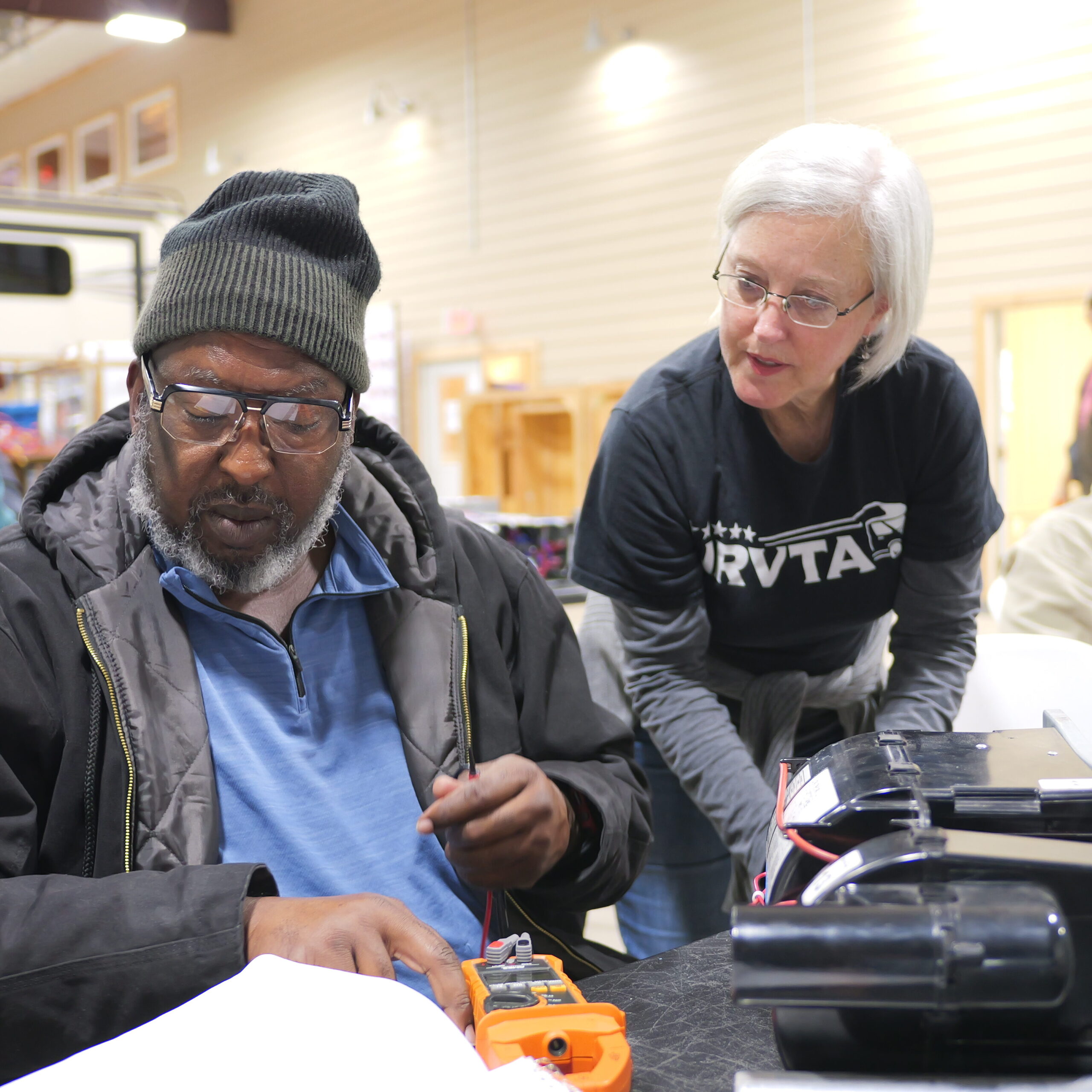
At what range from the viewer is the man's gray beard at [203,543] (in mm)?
1318

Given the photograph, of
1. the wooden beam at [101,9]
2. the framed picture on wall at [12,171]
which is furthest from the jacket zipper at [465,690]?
the framed picture on wall at [12,171]

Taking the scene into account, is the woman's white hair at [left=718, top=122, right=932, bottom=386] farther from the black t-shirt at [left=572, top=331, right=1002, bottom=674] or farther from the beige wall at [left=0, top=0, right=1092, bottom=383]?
the beige wall at [left=0, top=0, right=1092, bottom=383]

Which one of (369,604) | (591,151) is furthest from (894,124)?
(369,604)

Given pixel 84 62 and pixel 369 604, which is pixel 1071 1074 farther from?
pixel 84 62

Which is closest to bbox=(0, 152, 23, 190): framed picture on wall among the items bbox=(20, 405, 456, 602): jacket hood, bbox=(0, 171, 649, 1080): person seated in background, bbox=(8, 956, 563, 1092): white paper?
bbox=(20, 405, 456, 602): jacket hood

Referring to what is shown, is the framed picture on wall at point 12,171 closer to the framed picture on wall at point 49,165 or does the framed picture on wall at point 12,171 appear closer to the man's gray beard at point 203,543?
the framed picture on wall at point 49,165

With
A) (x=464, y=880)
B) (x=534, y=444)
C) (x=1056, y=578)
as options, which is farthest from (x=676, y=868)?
(x=534, y=444)

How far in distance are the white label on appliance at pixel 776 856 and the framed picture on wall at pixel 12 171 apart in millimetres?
17700

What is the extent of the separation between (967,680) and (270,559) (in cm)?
122

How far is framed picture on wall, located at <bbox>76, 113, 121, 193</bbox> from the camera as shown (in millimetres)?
14273

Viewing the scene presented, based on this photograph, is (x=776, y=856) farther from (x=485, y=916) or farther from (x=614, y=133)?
(x=614, y=133)

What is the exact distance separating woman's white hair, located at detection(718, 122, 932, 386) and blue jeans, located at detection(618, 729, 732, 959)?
792mm

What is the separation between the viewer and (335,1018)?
0.73 m

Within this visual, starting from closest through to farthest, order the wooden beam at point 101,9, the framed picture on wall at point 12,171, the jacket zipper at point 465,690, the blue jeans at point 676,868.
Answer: the jacket zipper at point 465,690, the blue jeans at point 676,868, the wooden beam at point 101,9, the framed picture on wall at point 12,171
